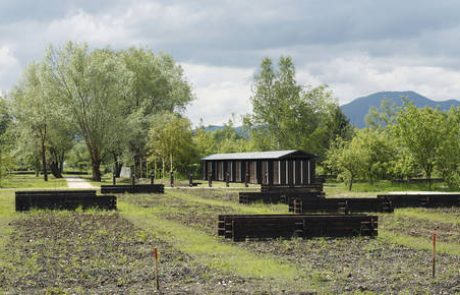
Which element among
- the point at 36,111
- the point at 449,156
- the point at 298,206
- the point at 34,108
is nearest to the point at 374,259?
the point at 298,206

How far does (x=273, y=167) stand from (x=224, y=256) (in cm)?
4532

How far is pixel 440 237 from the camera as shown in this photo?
2241 centimetres

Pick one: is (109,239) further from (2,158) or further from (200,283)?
(2,158)

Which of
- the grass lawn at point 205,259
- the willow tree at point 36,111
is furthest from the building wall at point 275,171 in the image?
the grass lawn at point 205,259

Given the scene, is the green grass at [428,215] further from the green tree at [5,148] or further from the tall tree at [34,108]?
the tall tree at [34,108]

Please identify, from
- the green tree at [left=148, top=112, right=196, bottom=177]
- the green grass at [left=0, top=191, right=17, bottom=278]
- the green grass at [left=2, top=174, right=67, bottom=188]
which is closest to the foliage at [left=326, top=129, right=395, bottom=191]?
the green tree at [left=148, top=112, right=196, bottom=177]

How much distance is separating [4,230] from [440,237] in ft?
51.1

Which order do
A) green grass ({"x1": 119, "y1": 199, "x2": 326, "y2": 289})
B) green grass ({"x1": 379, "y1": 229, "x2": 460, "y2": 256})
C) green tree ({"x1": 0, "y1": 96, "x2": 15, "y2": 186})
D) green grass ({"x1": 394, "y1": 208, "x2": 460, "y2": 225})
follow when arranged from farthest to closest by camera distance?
green tree ({"x1": 0, "y1": 96, "x2": 15, "y2": 186}), green grass ({"x1": 394, "y1": 208, "x2": 460, "y2": 225}), green grass ({"x1": 379, "y1": 229, "x2": 460, "y2": 256}), green grass ({"x1": 119, "y1": 199, "x2": 326, "y2": 289})

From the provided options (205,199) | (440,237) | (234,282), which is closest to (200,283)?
(234,282)

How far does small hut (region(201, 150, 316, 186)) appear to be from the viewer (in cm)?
6088

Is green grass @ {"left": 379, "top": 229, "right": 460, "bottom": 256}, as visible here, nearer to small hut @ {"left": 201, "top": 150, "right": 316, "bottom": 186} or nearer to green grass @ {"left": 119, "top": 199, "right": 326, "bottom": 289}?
green grass @ {"left": 119, "top": 199, "right": 326, "bottom": 289}

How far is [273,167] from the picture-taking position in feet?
206

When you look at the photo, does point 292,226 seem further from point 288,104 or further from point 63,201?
point 288,104

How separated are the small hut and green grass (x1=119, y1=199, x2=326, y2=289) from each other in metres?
35.1
